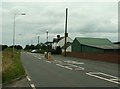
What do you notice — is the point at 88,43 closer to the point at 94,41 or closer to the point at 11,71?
the point at 94,41

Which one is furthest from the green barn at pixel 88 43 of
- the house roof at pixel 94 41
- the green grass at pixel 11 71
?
the green grass at pixel 11 71

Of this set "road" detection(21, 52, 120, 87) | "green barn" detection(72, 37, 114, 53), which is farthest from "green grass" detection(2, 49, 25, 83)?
"green barn" detection(72, 37, 114, 53)

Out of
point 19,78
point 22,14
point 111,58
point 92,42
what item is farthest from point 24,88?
point 92,42

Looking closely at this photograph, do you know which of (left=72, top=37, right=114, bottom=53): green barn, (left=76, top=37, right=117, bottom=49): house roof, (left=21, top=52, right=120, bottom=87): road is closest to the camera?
(left=21, top=52, right=120, bottom=87): road

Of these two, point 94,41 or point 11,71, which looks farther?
point 94,41

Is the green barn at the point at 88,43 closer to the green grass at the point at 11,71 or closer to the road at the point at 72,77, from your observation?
the green grass at the point at 11,71

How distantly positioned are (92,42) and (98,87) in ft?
218

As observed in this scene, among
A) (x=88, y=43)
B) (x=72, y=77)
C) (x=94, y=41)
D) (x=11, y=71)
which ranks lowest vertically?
(x=72, y=77)

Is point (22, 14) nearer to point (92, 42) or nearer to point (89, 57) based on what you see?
point (89, 57)

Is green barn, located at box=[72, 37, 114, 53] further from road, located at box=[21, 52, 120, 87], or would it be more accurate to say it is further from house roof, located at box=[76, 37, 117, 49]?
road, located at box=[21, 52, 120, 87]

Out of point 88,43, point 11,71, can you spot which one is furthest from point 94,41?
point 11,71

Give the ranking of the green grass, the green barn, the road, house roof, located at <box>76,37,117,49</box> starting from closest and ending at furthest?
the road < the green grass < the green barn < house roof, located at <box>76,37,117,49</box>

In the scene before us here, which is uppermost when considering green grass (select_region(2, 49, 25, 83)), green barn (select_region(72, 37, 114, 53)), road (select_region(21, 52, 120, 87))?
green barn (select_region(72, 37, 114, 53))

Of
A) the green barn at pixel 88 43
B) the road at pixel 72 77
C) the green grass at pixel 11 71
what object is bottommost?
the road at pixel 72 77
